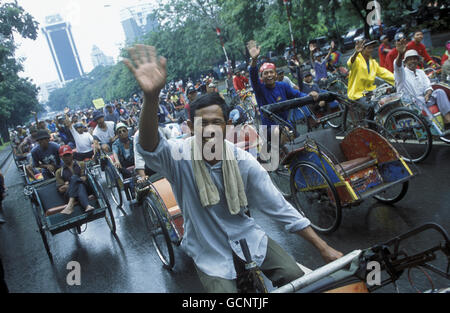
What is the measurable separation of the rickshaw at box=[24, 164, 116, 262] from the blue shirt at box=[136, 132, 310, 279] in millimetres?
3766

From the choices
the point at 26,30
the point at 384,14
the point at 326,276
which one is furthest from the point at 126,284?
the point at 384,14

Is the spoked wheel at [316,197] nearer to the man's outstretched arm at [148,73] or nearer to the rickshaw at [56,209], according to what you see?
the man's outstretched arm at [148,73]

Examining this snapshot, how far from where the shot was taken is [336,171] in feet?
13.2

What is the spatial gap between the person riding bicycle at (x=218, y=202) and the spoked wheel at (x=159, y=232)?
6.66 feet

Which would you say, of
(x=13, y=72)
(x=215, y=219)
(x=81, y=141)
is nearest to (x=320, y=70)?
(x=81, y=141)

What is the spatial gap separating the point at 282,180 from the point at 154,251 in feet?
7.65

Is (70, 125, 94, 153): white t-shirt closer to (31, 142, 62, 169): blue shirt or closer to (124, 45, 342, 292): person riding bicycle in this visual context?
(31, 142, 62, 169): blue shirt

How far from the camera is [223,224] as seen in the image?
87.0 inches

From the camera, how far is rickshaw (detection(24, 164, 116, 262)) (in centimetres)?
548

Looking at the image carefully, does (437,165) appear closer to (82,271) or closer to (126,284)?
(126,284)

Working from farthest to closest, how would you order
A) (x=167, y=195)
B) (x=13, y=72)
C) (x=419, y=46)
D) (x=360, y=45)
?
1. (x=13, y=72)
2. (x=419, y=46)
3. (x=360, y=45)
4. (x=167, y=195)

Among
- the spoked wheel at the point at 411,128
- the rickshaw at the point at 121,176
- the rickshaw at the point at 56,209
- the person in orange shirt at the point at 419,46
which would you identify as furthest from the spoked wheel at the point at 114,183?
the person in orange shirt at the point at 419,46

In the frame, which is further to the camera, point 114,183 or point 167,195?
point 114,183

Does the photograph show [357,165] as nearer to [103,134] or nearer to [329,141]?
[329,141]
